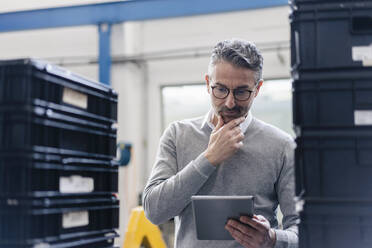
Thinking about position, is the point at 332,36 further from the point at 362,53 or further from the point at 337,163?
the point at 337,163

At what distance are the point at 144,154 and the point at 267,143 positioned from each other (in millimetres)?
3465

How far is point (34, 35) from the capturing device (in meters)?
5.43

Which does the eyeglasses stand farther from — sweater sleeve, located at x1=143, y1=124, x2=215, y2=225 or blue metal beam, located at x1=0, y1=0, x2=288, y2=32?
blue metal beam, located at x1=0, y1=0, x2=288, y2=32

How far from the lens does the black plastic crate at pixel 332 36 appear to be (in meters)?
1.03

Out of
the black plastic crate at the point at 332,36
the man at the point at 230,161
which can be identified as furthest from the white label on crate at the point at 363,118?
the man at the point at 230,161

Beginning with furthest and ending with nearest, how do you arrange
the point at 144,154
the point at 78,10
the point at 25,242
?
the point at 144,154, the point at 78,10, the point at 25,242

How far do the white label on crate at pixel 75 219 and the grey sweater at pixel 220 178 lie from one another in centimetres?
34

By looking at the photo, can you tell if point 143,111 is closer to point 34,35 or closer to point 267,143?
point 34,35

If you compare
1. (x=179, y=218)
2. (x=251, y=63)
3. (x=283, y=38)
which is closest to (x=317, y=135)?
(x=251, y=63)

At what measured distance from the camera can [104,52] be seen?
4.75 meters

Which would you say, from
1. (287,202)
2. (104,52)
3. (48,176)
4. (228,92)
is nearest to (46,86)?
(48,176)

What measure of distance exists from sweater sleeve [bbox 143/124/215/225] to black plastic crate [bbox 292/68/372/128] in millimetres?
494

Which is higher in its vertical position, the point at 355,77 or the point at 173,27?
the point at 173,27

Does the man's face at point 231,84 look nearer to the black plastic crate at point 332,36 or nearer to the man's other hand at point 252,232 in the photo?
the man's other hand at point 252,232
